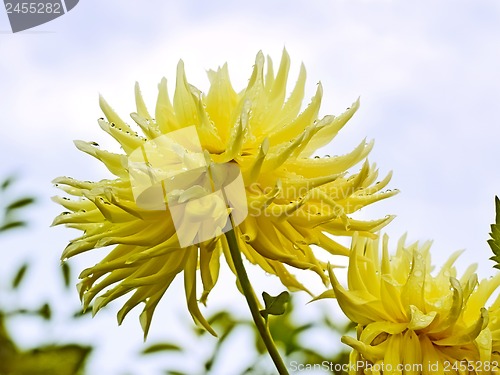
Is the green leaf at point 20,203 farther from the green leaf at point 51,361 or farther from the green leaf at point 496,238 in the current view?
the green leaf at point 496,238

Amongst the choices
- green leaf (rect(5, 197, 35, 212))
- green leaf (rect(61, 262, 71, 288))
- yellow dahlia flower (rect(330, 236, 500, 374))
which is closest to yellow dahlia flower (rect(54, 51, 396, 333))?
yellow dahlia flower (rect(330, 236, 500, 374))

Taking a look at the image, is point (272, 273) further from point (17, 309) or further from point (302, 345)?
point (17, 309)

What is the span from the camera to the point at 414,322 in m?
0.85

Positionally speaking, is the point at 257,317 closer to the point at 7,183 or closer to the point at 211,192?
the point at 211,192

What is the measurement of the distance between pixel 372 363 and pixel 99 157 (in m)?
0.41

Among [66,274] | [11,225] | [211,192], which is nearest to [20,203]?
[11,225]

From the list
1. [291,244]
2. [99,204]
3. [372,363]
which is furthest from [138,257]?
[372,363]

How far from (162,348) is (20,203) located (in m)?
0.34

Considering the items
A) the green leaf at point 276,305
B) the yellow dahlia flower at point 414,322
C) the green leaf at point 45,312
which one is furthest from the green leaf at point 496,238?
the green leaf at point 45,312

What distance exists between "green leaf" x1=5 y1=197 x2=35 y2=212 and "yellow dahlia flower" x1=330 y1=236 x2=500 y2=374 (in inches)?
22.9

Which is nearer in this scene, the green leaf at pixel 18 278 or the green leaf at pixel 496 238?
the green leaf at pixel 496 238

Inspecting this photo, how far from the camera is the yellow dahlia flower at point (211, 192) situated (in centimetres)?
87

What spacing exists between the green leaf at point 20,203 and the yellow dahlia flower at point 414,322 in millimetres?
582

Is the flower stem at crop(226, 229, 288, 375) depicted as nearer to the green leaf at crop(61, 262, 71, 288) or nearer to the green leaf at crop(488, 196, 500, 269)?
the green leaf at crop(488, 196, 500, 269)
